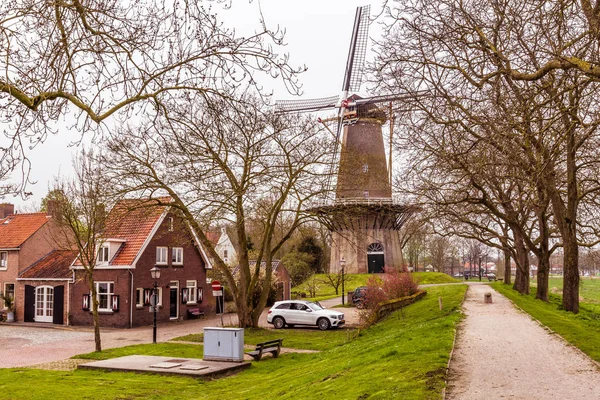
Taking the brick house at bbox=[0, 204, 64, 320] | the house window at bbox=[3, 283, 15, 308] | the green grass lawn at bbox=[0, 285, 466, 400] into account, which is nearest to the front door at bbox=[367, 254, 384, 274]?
the brick house at bbox=[0, 204, 64, 320]

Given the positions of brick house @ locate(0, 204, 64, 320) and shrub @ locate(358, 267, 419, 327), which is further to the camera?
brick house @ locate(0, 204, 64, 320)

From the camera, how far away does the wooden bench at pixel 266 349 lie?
1973cm

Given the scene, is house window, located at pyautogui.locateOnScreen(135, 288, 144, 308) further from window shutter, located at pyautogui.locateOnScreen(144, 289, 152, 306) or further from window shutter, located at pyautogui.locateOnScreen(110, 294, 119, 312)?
window shutter, located at pyautogui.locateOnScreen(110, 294, 119, 312)

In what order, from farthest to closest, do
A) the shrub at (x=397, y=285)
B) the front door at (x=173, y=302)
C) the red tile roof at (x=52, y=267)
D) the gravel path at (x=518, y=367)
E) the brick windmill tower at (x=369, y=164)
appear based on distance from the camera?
1. the brick windmill tower at (x=369, y=164)
2. the red tile roof at (x=52, y=267)
3. the front door at (x=173, y=302)
4. the shrub at (x=397, y=285)
5. the gravel path at (x=518, y=367)

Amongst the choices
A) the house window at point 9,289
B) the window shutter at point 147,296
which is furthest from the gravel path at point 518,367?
the house window at point 9,289

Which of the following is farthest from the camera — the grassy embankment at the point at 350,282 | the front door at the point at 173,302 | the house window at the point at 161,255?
the grassy embankment at the point at 350,282

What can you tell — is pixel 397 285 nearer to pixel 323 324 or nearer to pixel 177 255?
pixel 323 324

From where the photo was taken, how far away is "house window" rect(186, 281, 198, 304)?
38969 mm

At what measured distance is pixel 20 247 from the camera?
39.1 metres

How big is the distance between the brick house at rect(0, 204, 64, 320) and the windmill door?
3097 cm

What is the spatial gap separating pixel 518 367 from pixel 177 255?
29.8m

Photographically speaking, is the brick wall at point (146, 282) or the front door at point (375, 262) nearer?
the brick wall at point (146, 282)

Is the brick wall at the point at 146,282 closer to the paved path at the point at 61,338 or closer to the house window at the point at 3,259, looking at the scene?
the paved path at the point at 61,338

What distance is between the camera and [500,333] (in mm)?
16422
